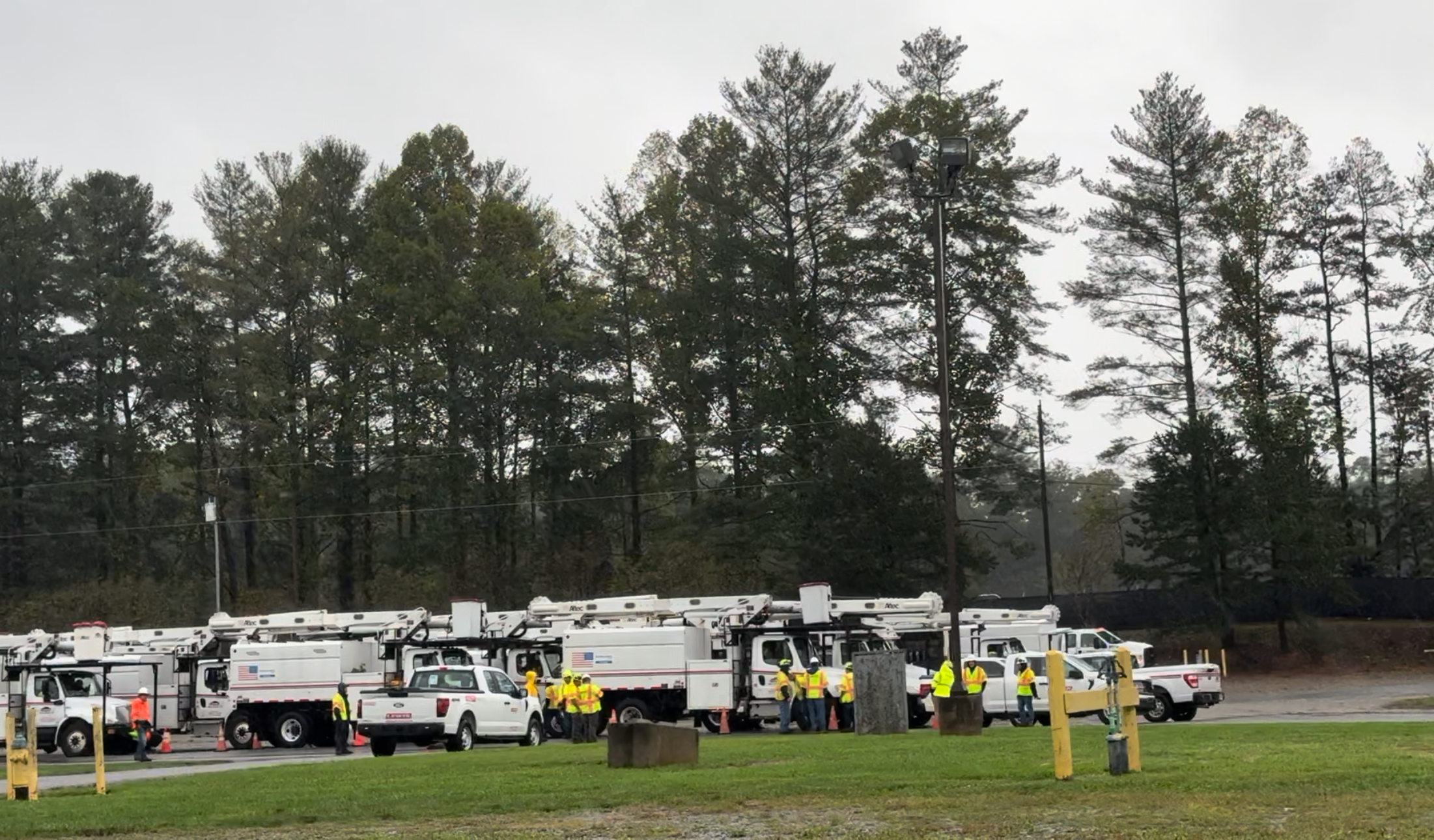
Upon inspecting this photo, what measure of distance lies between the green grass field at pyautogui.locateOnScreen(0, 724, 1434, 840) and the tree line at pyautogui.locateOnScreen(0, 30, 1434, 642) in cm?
3366

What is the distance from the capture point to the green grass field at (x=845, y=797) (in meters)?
12.3

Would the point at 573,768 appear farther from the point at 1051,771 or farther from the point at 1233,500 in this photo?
the point at 1233,500

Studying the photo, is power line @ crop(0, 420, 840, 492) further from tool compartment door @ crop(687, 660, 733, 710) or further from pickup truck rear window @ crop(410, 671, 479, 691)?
pickup truck rear window @ crop(410, 671, 479, 691)

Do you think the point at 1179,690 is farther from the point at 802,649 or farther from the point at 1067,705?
the point at 1067,705

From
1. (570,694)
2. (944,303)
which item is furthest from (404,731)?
(944,303)

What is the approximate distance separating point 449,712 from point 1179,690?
14687mm

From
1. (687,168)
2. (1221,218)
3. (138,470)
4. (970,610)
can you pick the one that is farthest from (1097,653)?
(138,470)

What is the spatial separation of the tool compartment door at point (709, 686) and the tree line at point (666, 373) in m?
18.5

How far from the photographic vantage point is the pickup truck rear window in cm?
3005

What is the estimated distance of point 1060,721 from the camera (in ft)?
49.1

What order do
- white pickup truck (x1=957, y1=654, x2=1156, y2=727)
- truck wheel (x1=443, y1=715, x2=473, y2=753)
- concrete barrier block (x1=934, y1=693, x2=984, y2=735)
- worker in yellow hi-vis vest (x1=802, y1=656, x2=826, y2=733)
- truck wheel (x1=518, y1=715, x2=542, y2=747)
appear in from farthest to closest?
white pickup truck (x1=957, y1=654, x2=1156, y2=727) < truck wheel (x1=518, y1=715, x2=542, y2=747) < worker in yellow hi-vis vest (x1=802, y1=656, x2=826, y2=733) < truck wheel (x1=443, y1=715, x2=473, y2=753) < concrete barrier block (x1=934, y1=693, x2=984, y2=735)

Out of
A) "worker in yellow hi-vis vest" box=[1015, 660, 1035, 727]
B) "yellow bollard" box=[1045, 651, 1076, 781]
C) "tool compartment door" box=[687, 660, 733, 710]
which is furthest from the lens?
"tool compartment door" box=[687, 660, 733, 710]

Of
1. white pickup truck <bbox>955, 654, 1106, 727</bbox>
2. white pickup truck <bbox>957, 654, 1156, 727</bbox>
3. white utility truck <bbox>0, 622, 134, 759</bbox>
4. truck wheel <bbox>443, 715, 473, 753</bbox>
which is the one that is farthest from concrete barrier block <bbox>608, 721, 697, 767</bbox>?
white utility truck <bbox>0, 622, 134, 759</bbox>

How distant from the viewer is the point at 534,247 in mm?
65188
